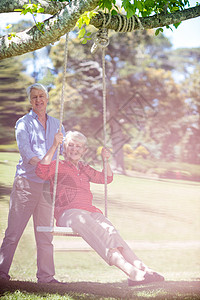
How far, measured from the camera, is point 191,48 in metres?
5.33

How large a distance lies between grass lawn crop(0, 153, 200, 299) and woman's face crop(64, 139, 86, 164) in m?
0.97

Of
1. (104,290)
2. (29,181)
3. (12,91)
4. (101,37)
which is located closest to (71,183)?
(29,181)

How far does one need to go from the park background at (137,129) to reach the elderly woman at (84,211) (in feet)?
3.75

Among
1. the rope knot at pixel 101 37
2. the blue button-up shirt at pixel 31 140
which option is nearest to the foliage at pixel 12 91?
the blue button-up shirt at pixel 31 140

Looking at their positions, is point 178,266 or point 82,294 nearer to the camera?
point 82,294

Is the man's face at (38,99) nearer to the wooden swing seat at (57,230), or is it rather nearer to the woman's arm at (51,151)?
the woman's arm at (51,151)

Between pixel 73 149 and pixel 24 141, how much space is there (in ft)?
1.25

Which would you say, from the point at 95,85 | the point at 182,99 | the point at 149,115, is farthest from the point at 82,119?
the point at 182,99

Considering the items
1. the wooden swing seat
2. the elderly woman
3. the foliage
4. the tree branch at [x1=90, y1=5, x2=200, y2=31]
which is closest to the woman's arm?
the elderly woman

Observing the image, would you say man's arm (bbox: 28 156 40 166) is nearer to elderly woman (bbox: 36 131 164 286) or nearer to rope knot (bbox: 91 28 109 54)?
elderly woman (bbox: 36 131 164 286)

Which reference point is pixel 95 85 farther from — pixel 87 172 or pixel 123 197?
pixel 87 172

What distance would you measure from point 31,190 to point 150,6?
1633 mm

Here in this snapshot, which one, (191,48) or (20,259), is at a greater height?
(191,48)

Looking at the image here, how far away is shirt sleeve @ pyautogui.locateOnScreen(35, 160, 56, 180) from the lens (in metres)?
3.03
